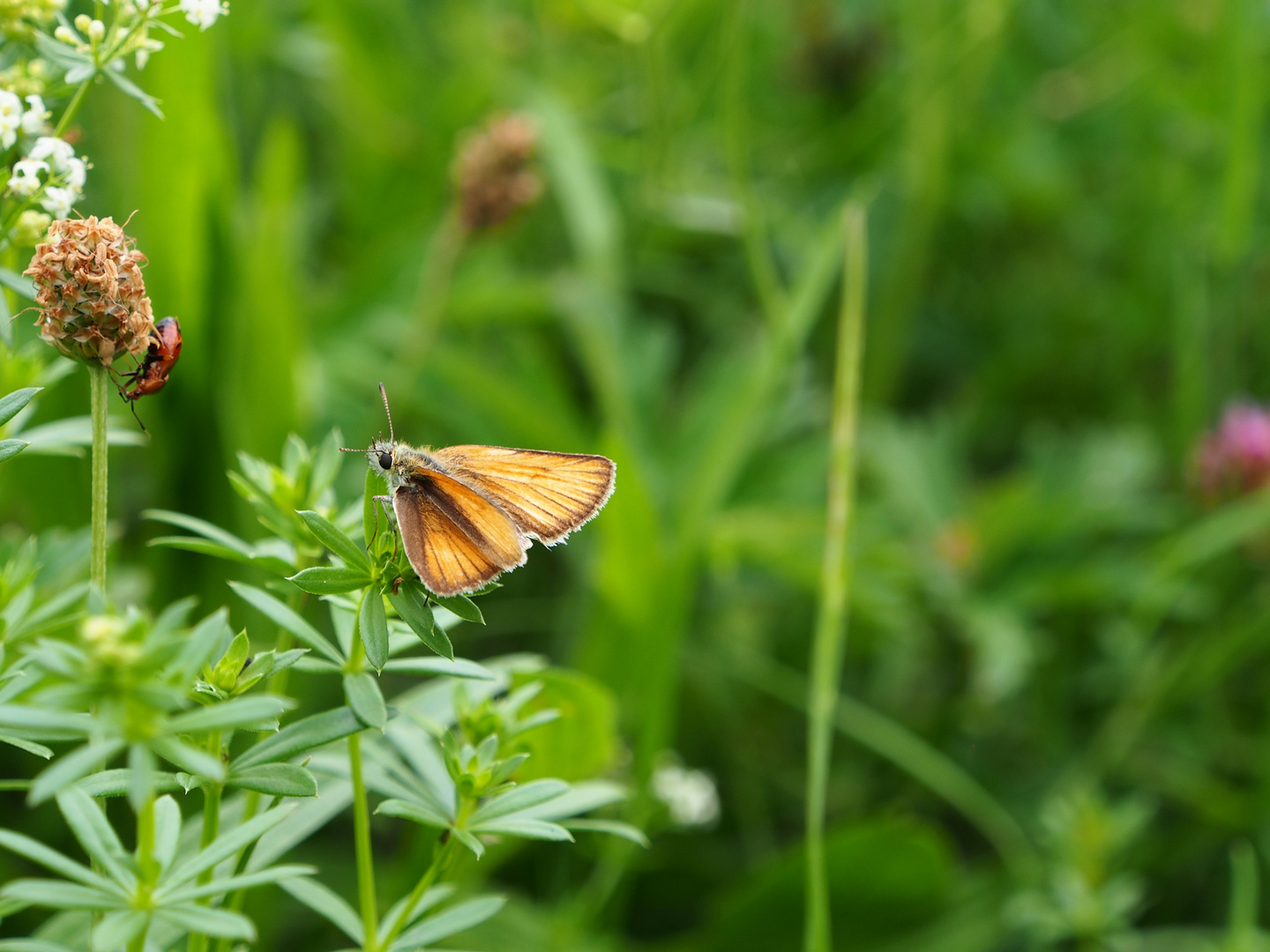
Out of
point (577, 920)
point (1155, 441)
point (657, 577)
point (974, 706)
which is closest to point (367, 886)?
point (577, 920)

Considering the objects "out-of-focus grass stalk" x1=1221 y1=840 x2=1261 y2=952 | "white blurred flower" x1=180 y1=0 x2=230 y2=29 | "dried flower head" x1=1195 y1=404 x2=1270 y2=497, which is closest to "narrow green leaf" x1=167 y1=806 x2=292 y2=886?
"white blurred flower" x1=180 y1=0 x2=230 y2=29

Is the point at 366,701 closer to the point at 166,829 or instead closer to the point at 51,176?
the point at 166,829

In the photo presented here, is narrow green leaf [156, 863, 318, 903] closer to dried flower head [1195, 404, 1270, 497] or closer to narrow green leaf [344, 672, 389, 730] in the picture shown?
narrow green leaf [344, 672, 389, 730]

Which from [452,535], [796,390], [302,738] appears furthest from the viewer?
[796,390]

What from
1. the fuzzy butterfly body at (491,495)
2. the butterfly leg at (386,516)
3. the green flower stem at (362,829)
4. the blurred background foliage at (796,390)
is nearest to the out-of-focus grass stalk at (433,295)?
the blurred background foliage at (796,390)

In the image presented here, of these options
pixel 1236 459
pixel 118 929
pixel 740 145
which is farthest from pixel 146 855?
pixel 1236 459

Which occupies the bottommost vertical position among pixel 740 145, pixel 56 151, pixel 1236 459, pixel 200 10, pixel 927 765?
pixel 927 765
